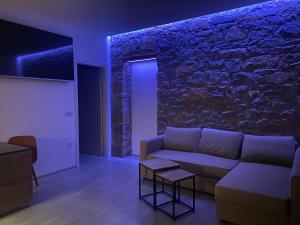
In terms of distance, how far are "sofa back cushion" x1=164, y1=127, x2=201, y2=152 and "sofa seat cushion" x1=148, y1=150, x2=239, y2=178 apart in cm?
17

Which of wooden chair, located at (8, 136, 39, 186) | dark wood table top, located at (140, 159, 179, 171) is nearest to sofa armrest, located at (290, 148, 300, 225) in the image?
dark wood table top, located at (140, 159, 179, 171)

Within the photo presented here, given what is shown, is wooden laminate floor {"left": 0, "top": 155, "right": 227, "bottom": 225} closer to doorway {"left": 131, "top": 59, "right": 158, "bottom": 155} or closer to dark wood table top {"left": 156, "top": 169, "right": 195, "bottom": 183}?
dark wood table top {"left": 156, "top": 169, "right": 195, "bottom": 183}

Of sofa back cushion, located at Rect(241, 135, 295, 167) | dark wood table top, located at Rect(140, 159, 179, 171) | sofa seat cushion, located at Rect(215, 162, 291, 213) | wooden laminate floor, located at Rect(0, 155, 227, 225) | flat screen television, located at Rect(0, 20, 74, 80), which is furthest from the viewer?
flat screen television, located at Rect(0, 20, 74, 80)

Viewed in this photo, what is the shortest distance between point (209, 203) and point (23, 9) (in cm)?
374

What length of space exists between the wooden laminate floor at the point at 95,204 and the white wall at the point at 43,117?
327 mm

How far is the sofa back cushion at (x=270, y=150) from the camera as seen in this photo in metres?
2.95

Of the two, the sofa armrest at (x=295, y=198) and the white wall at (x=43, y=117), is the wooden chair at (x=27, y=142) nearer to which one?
the white wall at (x=43, y=117)

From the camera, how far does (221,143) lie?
352 centimetres

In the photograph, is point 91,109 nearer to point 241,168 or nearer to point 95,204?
point 95,204

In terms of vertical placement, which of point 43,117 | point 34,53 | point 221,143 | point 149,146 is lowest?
point 149,146

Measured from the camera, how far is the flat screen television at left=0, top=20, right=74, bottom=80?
129 inches

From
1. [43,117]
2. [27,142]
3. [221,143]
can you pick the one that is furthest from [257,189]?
[43,117]

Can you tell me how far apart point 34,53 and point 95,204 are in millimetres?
2457

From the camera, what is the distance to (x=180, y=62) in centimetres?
430
